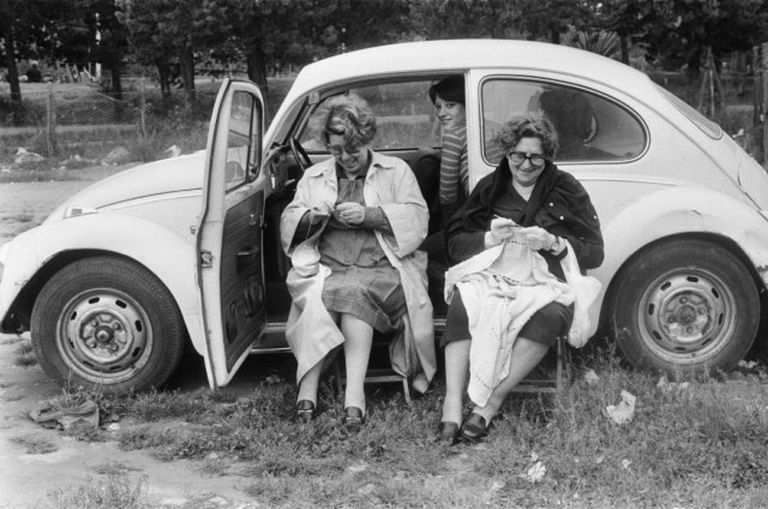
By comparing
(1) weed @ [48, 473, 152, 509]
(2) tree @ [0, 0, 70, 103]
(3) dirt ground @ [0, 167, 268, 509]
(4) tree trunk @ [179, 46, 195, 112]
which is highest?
(2) tree @ [0, 0, 70, 103]

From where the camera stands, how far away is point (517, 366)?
466cm

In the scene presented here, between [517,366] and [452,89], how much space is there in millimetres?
1648

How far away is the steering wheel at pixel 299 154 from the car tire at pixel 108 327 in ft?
3.63

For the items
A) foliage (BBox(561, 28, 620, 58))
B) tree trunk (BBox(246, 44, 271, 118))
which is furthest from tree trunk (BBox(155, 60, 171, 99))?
foliage (BBox(561, 28, 620, 58))

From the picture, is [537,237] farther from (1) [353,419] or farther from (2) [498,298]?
(1) [353,419]

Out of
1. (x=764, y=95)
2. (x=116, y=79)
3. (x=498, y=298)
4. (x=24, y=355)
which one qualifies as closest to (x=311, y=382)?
(x=498, y=298)

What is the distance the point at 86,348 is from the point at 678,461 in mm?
3091

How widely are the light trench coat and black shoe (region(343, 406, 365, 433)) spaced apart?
1.01ft

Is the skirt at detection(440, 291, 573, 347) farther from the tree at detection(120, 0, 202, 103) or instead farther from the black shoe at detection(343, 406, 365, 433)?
the tree at detection(120, 0, 202, 103)

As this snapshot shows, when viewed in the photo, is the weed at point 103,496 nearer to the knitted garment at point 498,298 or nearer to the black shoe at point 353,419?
the black shoe at point 353,419

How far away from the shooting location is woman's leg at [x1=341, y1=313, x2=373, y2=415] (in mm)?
4840

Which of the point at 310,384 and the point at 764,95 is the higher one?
the point at 764,95

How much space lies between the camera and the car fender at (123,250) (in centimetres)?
517

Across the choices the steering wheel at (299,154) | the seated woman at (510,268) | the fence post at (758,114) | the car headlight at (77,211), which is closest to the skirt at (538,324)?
the seated woman at (510,268)
